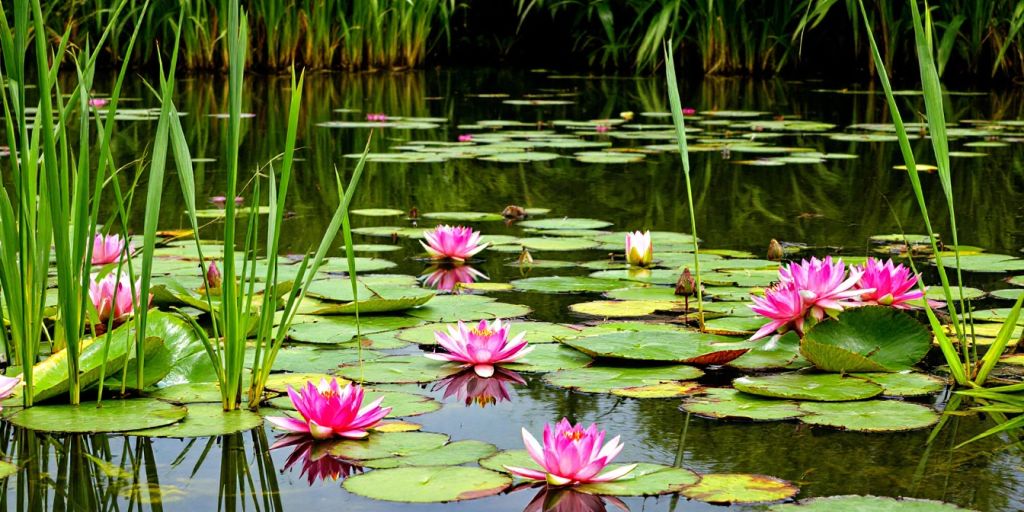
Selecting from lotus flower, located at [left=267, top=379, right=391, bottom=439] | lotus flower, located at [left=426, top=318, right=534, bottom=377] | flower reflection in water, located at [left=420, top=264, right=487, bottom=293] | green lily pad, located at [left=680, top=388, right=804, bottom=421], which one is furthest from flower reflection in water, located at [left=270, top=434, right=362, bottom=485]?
flower reflection in water, located at [left=420, top=264, right=487, bottom=293]

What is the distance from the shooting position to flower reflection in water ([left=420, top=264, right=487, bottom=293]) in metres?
2.21

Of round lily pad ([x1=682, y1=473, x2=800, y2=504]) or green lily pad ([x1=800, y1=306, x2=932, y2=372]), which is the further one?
green lily pad ([x1=800, y1=306, x2=932, y2=372])

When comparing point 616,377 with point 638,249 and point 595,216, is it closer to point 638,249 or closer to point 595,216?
point 638,249

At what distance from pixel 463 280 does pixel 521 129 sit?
3.10 m

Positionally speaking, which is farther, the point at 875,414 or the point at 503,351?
the point at 503,351

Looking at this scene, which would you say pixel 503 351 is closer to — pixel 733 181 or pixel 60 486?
pixel 60 486

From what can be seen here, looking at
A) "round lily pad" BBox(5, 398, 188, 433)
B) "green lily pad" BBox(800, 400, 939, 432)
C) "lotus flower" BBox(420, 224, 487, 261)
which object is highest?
"lotus flower" BBox(420, 224, 487, 261)

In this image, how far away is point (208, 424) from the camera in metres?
1.37

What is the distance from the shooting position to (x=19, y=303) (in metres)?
1.47

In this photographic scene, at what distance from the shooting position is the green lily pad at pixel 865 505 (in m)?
1.08

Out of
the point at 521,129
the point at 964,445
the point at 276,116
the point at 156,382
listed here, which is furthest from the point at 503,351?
the point at 276,116

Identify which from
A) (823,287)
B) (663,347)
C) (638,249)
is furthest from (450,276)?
(823,287)

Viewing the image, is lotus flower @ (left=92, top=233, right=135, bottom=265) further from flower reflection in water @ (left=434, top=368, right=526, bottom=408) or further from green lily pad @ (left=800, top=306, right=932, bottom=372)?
green lily pad @ (left=800, top=306, right=932, bottom=372)

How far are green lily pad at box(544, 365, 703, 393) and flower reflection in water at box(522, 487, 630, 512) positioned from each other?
37cm
